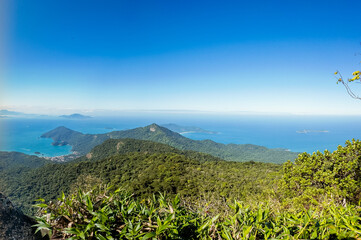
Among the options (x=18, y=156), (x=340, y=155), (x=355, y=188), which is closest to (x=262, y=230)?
(x=355, y=188)

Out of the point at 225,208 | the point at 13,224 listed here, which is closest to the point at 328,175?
the point at 225,208

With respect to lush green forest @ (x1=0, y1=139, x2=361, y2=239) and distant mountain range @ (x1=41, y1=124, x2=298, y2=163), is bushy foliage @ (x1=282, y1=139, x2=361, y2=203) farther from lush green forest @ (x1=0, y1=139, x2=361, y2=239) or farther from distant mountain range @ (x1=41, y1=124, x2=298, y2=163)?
distant mountain range @ (x1=41, y1=124, x2=298, y2=163)

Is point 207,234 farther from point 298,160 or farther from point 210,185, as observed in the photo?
point 210,185

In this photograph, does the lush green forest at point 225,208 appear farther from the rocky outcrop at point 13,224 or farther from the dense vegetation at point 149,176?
the dense vegetation at point 149,176

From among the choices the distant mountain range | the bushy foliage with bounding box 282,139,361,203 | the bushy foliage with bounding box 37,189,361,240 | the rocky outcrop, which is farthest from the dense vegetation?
the distant mountain range

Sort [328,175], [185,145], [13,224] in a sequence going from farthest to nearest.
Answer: [185,145] → [328,175] → [13,224]

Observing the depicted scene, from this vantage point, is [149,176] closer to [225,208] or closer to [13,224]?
[225,208]
